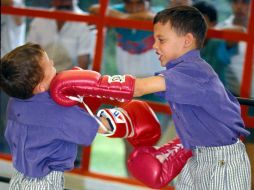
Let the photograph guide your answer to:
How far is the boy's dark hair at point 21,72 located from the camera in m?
1.94

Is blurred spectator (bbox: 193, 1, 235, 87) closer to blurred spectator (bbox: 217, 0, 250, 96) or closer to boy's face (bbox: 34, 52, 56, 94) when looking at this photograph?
blurred spectator (bbox: 217, 0, 250, 96)

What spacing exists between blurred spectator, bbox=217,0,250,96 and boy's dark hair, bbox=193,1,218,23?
72mm

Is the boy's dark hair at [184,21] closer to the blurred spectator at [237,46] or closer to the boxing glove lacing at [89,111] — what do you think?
the boxing glove lacing at [89,111]

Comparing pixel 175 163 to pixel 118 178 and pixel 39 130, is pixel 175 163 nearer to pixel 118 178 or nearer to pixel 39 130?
pixel 39 130

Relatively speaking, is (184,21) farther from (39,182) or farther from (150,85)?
(39,182)

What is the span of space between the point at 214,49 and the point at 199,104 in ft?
4.38

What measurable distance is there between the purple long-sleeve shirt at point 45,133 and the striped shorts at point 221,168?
1.46 feet

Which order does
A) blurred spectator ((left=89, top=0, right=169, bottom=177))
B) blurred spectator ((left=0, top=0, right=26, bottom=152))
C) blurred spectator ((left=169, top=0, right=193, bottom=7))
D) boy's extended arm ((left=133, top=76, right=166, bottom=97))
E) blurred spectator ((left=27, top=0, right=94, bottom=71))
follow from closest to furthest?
boy's extended arm ((left=133, top=76, right=166, bottom=97)) → blurred spectator ((left=169, top=0, right=193, bottom=7)) → blurred spectator ((left=89, top=0, right=169, bottom=177)) → blurred spectator ((left=27, top=0, right=94, bottom=71)) → blurred spectator ((left=0, top=0, right=26, bottom=152))

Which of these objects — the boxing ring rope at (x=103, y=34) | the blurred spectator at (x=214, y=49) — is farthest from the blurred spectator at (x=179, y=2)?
the boxing ring rope at (x=103, y=34)

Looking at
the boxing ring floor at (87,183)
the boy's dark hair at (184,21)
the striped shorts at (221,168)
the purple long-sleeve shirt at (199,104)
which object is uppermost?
the boy's dark hair at (184,21)

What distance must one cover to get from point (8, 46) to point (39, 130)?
6.09 feet

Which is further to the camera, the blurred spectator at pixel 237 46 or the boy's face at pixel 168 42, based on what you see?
the blurred spectator at pixel 237 46

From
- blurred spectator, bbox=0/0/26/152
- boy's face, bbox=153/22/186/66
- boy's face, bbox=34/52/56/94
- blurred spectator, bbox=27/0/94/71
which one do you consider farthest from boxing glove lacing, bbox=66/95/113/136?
blurred spectator, bbox=0/0/26/152

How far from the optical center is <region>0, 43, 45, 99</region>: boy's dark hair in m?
1.94
